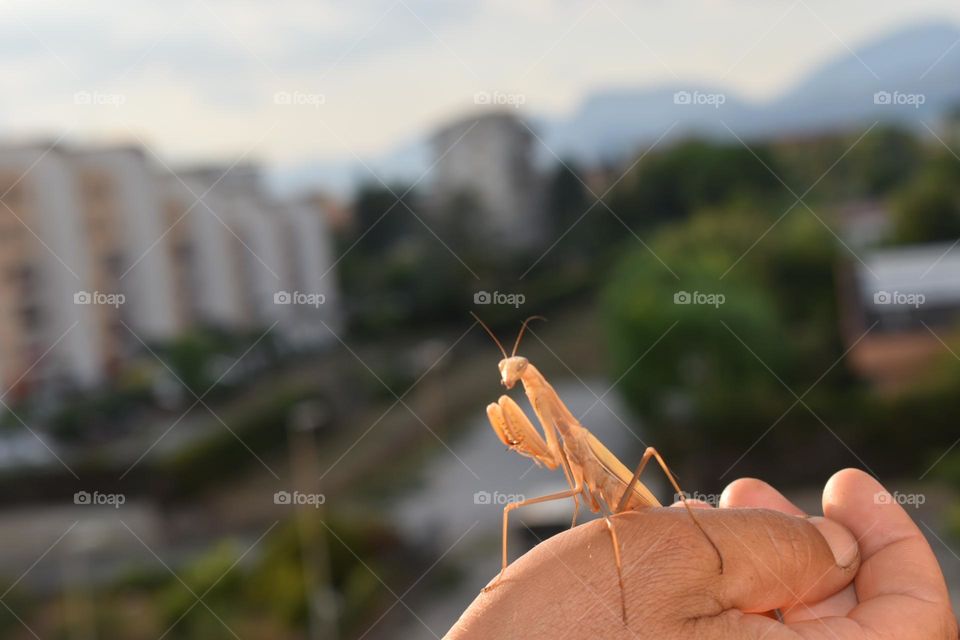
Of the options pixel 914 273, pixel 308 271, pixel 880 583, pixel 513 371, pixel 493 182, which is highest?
pixel 493 182

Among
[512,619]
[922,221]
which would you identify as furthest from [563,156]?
[512,619]

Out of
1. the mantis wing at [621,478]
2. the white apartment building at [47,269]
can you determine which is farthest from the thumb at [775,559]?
the white apartment building at [47,269]

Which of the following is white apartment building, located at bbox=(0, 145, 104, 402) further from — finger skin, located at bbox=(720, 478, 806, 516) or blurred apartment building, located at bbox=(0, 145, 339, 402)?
finger skin, located at bbox=(720, 478, 806, 516)

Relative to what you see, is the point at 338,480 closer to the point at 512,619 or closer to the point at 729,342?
the point at 729,342

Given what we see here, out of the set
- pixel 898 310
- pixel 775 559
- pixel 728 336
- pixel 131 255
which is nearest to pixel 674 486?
pixel 775 559

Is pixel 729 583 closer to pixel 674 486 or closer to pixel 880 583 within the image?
pixel 880 583

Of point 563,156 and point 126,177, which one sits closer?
point 126,177
